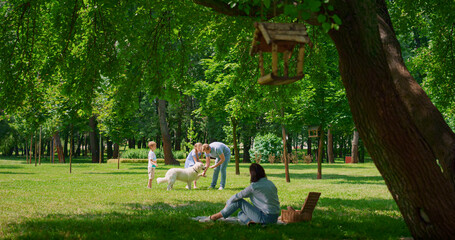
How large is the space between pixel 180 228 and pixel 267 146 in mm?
34501

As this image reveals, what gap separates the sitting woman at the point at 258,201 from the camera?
7.35 m

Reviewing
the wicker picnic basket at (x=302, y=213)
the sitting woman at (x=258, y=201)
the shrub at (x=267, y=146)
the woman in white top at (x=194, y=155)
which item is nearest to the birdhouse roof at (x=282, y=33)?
the sitting woman at (x=258, y=201)

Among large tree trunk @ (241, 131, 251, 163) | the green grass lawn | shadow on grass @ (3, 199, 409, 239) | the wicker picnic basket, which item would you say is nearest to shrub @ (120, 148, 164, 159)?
large tree trunk @ (241, 131, 251, 163)

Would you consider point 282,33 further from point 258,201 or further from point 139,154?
point 139,154

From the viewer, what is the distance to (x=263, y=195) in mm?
7320

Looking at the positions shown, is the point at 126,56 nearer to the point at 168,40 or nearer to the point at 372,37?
the point at 168,40

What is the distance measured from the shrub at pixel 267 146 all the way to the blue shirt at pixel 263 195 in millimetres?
33492

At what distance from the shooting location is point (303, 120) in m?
Answer: 19.0

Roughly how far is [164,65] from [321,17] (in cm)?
708

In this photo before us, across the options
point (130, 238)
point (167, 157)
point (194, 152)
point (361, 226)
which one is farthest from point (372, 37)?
point (167, 157)

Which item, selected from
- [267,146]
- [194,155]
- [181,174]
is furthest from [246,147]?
[181,174]

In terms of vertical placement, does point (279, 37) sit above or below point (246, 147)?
above

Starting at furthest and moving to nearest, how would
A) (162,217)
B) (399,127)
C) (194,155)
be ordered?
1. (194,155)
2. (162,217)
3. (399,127)

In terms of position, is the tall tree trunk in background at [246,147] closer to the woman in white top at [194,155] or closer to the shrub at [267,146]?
the shrub at [267,146]
